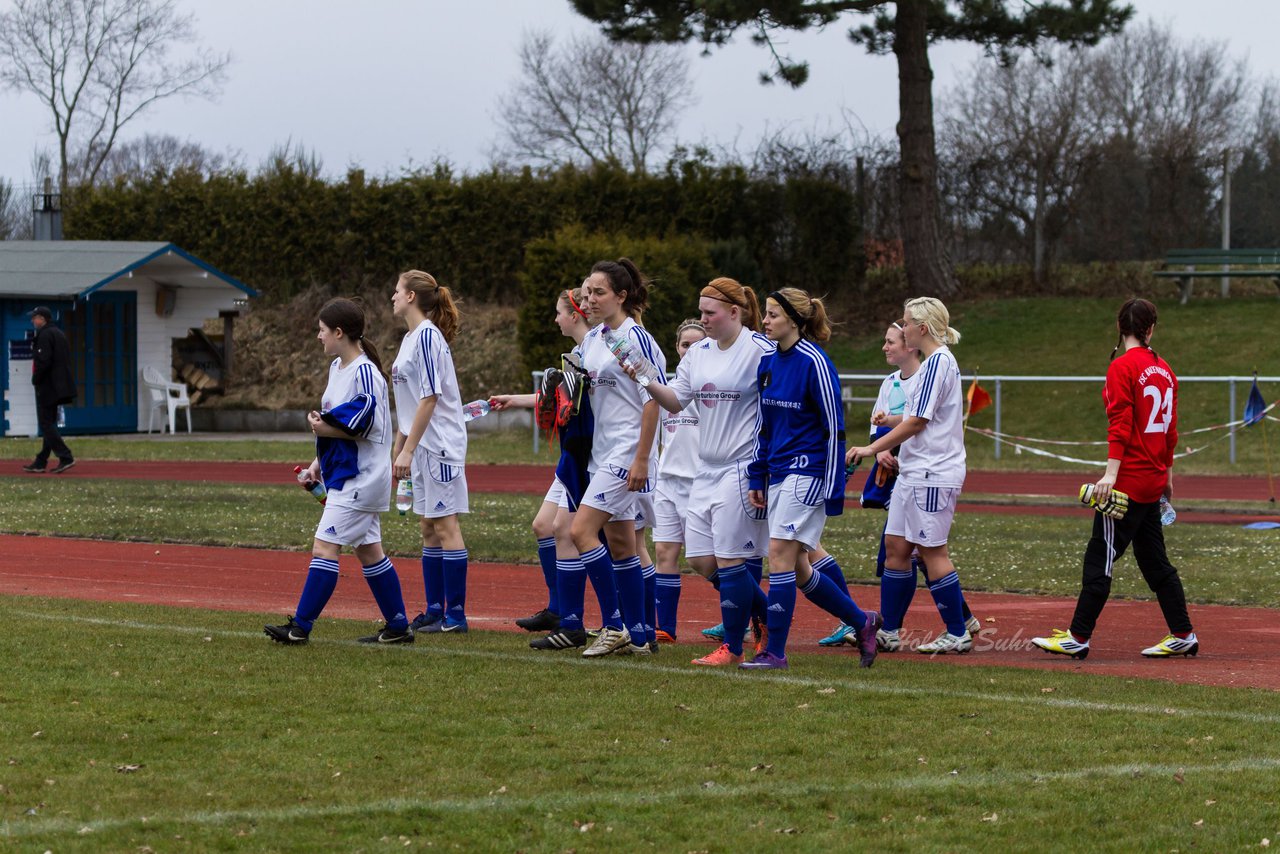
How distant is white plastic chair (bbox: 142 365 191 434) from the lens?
96.8 feet

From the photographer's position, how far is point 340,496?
26.7 feet

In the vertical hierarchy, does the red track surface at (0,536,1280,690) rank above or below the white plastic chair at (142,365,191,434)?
below

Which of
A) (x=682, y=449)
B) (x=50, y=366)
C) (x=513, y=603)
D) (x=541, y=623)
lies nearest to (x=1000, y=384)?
(x=50, y=366)

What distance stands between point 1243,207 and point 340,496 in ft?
109

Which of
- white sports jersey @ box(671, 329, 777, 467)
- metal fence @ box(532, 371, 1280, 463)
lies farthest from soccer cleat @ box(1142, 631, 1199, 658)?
metal fence @ box(532, 371, 1280, 463)

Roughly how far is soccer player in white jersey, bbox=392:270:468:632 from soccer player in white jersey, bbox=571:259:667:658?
0.96 m

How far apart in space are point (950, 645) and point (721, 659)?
4.55 feet

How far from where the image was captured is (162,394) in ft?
97.5

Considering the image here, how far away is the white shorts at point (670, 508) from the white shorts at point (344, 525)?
1686 mm

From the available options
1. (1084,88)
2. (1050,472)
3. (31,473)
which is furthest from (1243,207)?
(31,473)

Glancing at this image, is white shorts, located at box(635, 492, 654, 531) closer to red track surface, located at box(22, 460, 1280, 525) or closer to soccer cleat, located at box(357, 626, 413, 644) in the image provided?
soccer cleat, located at box(357, 626, 413, 644)

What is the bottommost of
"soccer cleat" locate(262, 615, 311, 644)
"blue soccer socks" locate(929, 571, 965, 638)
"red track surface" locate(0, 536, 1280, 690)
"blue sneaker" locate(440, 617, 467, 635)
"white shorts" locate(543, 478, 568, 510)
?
"red track surface" locate(0, 536, 1280, 690)

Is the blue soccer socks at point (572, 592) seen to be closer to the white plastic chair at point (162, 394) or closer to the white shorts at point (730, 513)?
the white shorts at point (730, 513)

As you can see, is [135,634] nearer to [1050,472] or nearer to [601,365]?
[601,365]
